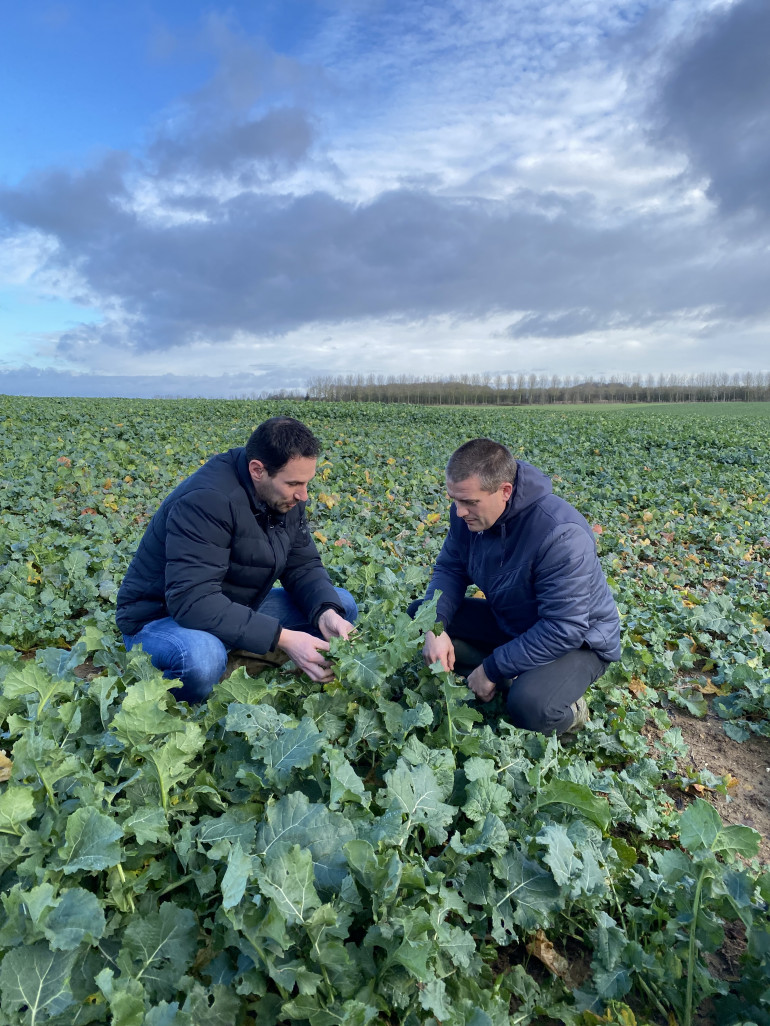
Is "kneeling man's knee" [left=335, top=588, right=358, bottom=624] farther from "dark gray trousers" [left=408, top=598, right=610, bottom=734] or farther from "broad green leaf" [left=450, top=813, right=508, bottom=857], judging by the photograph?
"broad green leaf" [left=450, top=813, right=508, bottom=857]

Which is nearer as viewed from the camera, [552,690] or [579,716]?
[552,690]

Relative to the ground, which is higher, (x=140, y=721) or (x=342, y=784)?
(x=140, y=721)

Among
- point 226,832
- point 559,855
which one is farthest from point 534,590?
point 226,832

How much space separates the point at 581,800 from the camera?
7.99 ft

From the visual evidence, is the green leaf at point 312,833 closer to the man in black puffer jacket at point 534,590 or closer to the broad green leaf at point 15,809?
the broad green leaf at point 15,809

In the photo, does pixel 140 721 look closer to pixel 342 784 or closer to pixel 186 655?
pixel 342 784

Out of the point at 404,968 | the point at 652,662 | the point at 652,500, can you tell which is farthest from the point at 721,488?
the point at 404,968

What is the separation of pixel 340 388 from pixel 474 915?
63.5 m

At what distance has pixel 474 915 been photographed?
2.25 metres

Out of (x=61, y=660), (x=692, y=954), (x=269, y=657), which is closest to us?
(x=692, y=954)

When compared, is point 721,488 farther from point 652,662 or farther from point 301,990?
point 301,990

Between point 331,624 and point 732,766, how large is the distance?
2.37m

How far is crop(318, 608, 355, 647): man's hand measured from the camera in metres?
3.66

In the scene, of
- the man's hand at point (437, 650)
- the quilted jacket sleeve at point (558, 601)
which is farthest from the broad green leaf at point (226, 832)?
the quilted jacket sleeve at point (558, 601)
